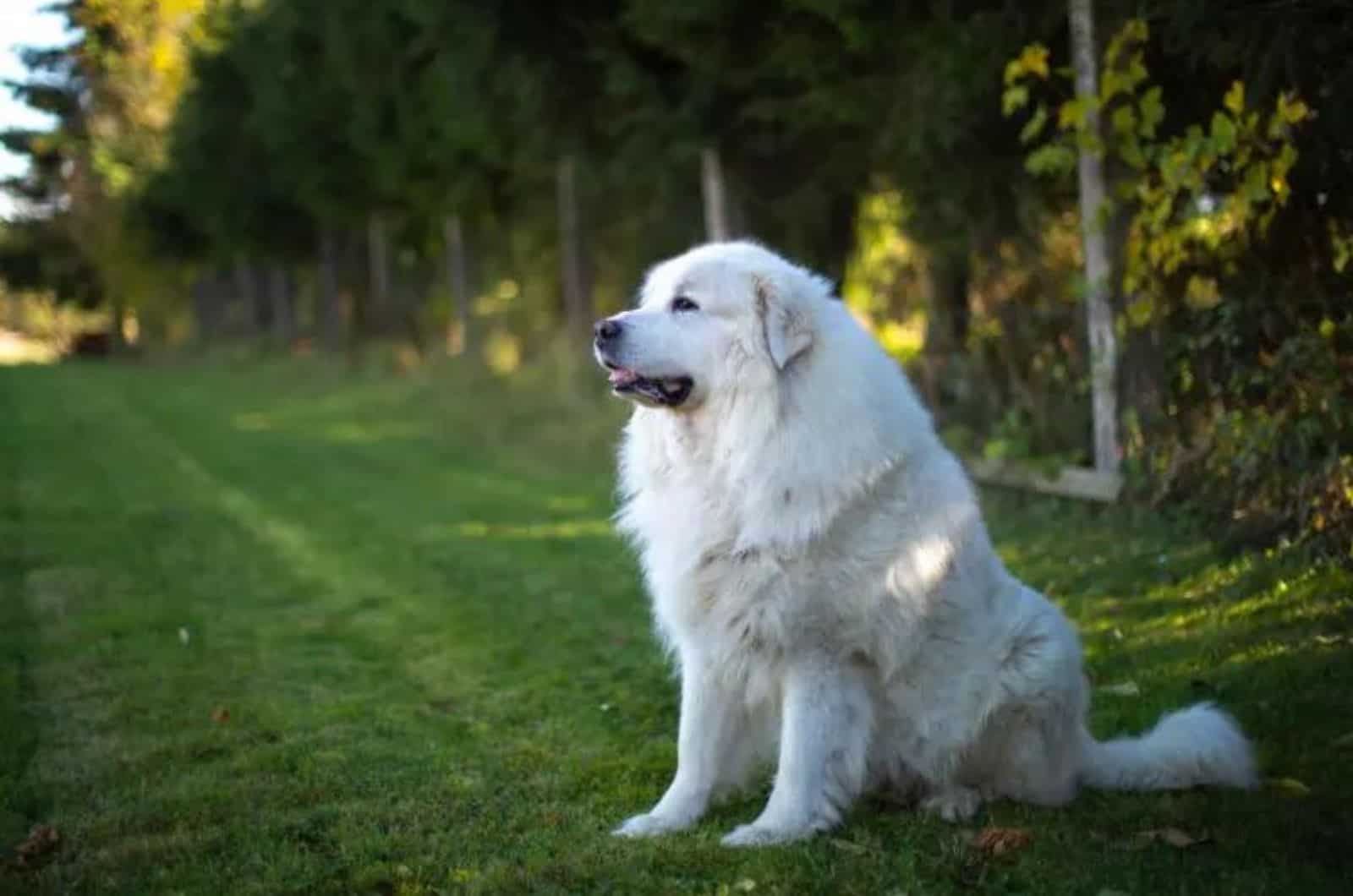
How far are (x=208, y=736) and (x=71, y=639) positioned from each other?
2240mm

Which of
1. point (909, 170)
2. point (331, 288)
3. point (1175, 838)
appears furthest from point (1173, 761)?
point (331, 288)

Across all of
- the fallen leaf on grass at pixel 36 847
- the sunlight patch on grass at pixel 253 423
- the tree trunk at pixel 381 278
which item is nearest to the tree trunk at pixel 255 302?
the tree trunk at pixel 381 278

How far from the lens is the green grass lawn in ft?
14.5

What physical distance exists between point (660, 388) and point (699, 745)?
1131 mm

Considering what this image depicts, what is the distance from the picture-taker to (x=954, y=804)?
4.93 metres

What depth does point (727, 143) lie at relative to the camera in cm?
1397

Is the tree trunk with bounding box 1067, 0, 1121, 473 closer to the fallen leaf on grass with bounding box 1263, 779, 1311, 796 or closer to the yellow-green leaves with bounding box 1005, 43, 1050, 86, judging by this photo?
the yellow-green leaves with bounding box 1005, 43, 1050, 86

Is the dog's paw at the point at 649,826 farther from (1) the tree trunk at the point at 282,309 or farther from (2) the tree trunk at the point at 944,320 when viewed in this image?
(1) the tree trunk at the point at 282,309

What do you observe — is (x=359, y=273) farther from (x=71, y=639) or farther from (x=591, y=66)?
(x=71, y=639)


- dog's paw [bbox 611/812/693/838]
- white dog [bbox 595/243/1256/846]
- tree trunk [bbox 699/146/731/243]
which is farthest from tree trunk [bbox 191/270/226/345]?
dog's paw [bbox 611/812/693/838]

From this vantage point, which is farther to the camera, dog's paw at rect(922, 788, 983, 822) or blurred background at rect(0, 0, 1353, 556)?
blurred background at rect(0, 0, 1353, 556)

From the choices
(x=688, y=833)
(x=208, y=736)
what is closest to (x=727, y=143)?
(x=208, y=736)

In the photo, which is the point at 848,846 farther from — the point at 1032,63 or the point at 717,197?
the point at 717,197

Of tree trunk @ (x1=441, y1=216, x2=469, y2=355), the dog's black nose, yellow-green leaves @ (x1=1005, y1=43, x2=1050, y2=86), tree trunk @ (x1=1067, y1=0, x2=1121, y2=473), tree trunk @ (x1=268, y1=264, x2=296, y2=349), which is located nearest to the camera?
the dog's black nose
